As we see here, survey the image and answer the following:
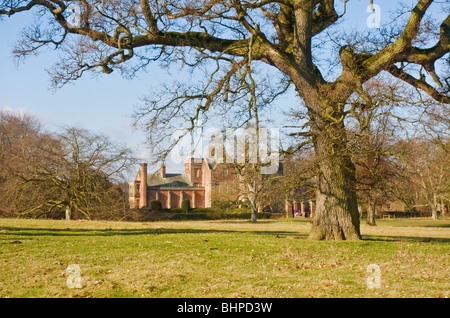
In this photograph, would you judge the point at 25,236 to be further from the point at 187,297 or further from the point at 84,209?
the point at 84,209

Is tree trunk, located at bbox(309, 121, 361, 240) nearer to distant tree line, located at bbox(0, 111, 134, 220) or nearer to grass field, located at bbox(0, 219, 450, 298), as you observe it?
grass field, located at bbox(0, 219, 450, 298)

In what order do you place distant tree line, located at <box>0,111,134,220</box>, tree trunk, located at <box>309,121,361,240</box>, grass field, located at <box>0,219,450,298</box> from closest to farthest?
grass field, located at <box>0,219,450,298</box>
tree trunk, located at <box>309,121,361,240</box>
distant tree line, located at <box>0,111,134,220</box>

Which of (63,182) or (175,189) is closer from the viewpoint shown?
(63,182)

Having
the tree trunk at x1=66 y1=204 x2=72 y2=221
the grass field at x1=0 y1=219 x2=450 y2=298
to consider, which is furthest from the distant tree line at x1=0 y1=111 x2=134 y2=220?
the grass field at x1=0 y1=219 x2=450 y2=298

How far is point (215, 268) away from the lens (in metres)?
8.42

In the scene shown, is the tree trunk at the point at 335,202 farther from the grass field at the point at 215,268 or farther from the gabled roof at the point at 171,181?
the gabled roof at the point at 171,181

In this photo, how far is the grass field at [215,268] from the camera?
6.59 m

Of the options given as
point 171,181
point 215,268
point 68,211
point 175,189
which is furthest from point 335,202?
point 171,181

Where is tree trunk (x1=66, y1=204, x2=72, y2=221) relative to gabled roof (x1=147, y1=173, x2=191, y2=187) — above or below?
below

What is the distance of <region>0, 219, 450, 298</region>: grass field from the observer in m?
6.59

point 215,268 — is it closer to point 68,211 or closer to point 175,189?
point 68,211

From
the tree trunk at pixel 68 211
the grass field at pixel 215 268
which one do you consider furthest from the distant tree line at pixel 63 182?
the grass field at pixel 215 268

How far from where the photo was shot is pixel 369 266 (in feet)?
29.5
